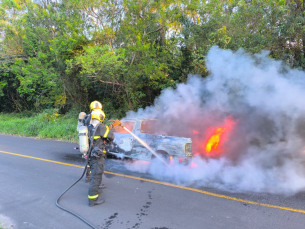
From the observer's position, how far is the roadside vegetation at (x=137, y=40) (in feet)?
31.1

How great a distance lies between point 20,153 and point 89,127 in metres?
5.60

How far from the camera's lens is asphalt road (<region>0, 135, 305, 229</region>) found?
134 inches

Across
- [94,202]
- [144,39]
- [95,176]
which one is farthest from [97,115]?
[144,39]

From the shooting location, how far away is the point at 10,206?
4.05m

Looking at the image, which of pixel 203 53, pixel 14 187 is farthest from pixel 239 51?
pixel 14 187

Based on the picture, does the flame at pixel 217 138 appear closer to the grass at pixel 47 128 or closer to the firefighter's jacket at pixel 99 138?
the firefighter's jacket at pixel 99 138

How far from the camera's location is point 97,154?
4125mm

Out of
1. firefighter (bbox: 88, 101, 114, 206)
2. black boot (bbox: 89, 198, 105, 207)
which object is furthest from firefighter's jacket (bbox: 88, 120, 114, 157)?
black boot (bbox: 89, 198, 105, 207)

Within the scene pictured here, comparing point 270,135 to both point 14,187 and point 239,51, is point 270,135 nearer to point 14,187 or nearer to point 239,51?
point 239,51

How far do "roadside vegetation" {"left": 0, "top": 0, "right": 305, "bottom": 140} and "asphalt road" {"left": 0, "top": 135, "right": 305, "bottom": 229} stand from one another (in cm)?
631

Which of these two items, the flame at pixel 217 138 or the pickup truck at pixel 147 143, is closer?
the pickup truck at pixel 147 143

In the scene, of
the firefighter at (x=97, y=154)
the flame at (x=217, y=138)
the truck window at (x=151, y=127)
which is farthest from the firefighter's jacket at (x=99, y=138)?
the flame at (x=217, y=138)

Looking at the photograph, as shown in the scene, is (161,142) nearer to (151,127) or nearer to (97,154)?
(151,127)

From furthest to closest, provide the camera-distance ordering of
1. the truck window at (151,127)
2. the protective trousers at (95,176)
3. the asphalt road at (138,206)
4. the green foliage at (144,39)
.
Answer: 1. the green foliage at (144,39)
2. the truck window at (151,127)
3. the protective trousers at (95,176)
4. the asphalt road at (138,206)
